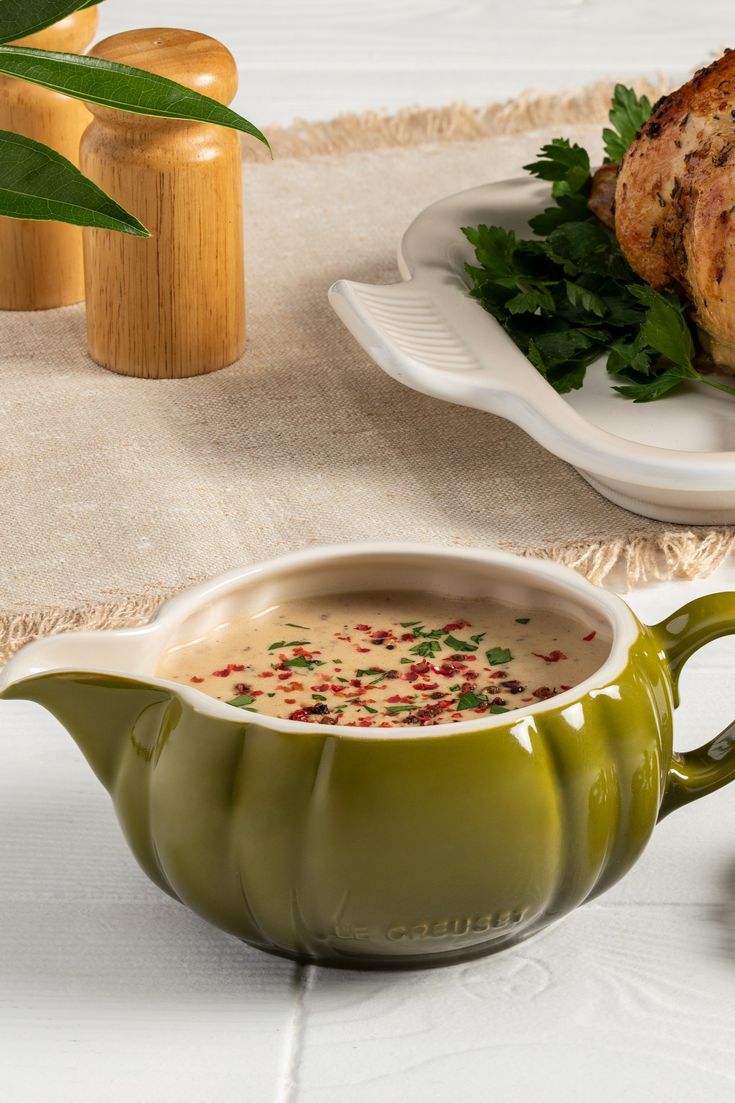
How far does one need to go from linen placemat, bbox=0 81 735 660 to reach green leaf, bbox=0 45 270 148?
1.06 feet

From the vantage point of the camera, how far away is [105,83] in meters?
0.87

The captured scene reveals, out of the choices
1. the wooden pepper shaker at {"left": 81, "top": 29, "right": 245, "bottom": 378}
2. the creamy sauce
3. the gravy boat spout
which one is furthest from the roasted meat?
the gravy boat spout

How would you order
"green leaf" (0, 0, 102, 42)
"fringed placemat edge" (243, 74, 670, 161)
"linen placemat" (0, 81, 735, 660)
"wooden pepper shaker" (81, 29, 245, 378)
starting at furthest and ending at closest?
1. "fringed placemat edge" (243, 74, 670, 161)
2. "wooden pepper shaker" (81, 29, 245, 378)
3. "linen placemat" (0, 81, 735, 660)
4. "green leaf" (0, 0, 102, 42)

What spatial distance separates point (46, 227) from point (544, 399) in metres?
0.59

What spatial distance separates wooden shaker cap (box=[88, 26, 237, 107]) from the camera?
130cm

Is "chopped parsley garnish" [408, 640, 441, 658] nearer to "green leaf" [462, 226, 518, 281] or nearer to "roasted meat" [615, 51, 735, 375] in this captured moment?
"roasted meat" [615, 51, 735, 375]

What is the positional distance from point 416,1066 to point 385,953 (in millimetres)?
45

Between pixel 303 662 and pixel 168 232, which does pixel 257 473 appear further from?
pixel 303 662

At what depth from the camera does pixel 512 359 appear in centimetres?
123

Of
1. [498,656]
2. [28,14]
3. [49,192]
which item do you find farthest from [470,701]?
[28,14]

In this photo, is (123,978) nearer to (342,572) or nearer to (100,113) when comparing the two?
(342,572)

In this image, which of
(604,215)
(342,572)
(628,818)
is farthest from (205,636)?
(604,215)

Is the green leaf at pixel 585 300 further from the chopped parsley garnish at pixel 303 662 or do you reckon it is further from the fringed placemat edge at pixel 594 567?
the chopped parsley garnish at pixel 303 662

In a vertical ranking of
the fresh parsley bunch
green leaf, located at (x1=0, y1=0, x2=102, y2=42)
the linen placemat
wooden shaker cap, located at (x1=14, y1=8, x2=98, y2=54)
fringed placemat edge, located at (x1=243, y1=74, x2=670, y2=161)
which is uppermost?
green leaf, located at (x1=0, y1=0, x2=102, y2=42)
